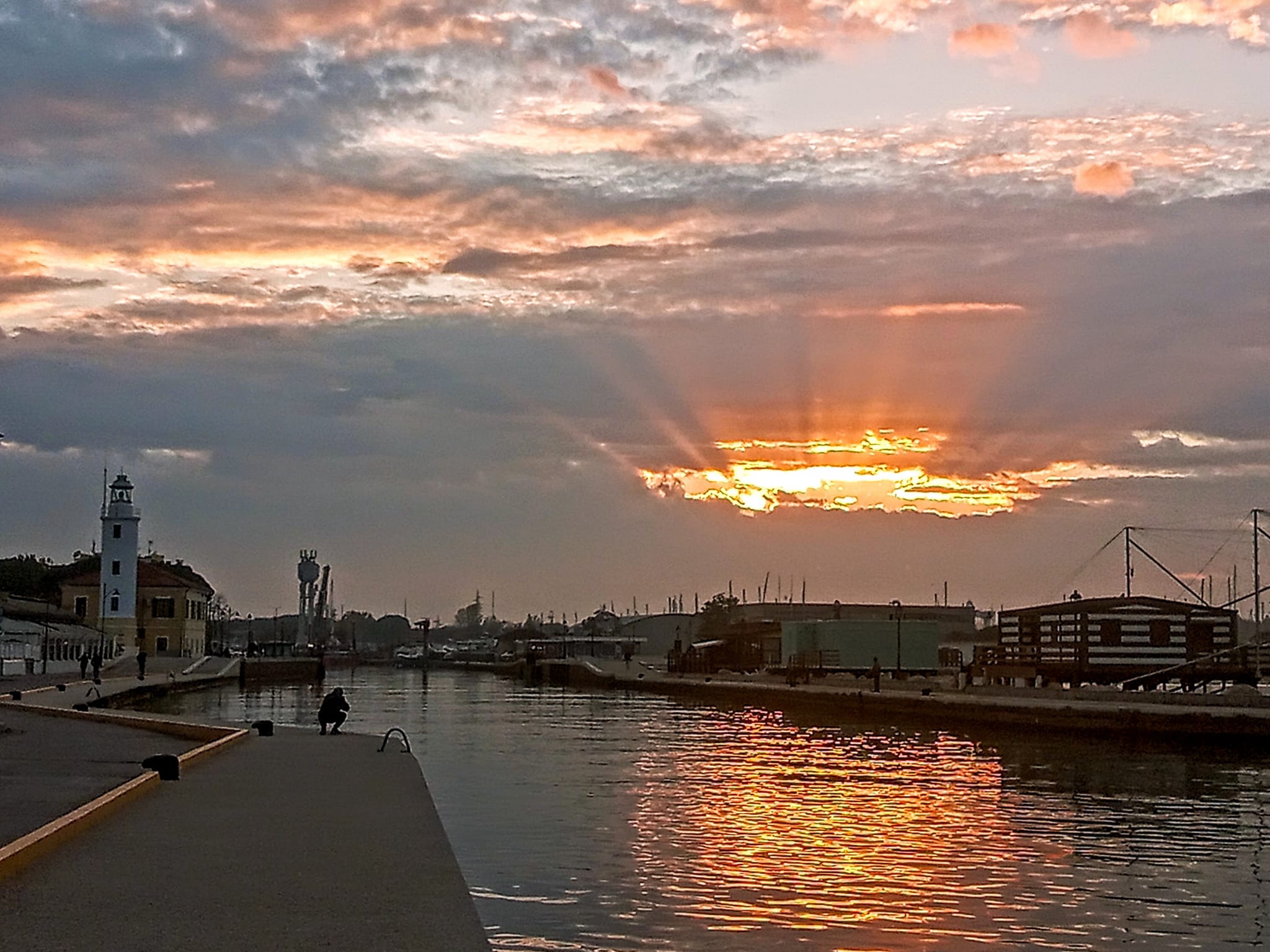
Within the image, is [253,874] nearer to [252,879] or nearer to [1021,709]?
[252,879]

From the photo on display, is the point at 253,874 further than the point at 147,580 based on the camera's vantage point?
No

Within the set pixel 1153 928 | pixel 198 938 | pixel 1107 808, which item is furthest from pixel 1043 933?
pixel 1107 808

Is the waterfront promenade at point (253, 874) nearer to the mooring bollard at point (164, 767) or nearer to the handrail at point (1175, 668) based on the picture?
the mooring bollard at point (164, 767)

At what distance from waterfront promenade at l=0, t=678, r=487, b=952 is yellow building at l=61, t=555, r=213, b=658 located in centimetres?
11150

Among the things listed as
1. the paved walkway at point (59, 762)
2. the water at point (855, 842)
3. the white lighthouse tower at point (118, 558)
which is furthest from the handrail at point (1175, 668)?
the white lighthouse tower at point (118, 558)

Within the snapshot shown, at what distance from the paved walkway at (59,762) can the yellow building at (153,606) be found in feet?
294

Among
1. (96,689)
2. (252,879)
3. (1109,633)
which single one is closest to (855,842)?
(252,879)

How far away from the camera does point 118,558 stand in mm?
125812

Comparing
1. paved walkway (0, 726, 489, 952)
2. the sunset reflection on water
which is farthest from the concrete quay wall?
paved walkway (0, 726, 489, 952)

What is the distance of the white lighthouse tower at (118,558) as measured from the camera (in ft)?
411

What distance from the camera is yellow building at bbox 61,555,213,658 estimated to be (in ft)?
432

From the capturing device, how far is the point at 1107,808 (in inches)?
1171

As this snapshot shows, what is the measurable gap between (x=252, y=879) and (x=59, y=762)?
620 inches

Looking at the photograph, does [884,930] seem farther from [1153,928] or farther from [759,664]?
[759,664]
